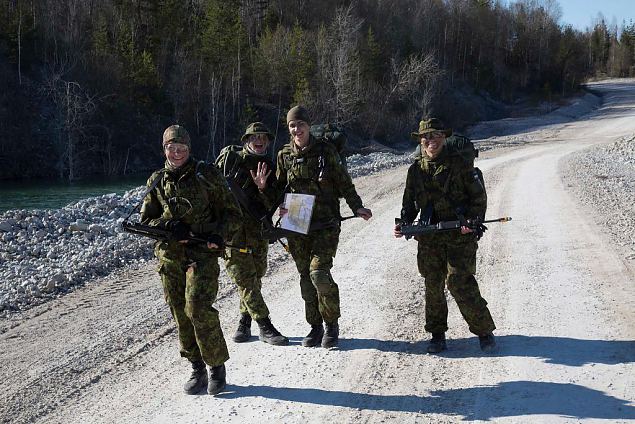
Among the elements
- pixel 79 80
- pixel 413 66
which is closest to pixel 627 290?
pixel 79 80

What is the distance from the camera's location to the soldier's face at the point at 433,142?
531 centimetres

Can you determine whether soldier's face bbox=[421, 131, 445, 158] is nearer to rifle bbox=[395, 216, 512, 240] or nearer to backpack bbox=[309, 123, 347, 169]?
rifle bbox=[395, 216, 512, 240]

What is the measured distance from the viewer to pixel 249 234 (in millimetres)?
6109

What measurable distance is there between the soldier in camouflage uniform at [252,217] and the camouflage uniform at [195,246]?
1.08 meters

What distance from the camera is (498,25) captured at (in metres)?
84.9

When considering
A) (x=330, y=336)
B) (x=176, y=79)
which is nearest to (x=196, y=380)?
(x=330, y=336)

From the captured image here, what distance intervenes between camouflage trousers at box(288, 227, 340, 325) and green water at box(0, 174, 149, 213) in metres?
19.1

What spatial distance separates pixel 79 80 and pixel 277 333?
40.6 metres

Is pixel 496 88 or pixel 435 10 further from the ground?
pixel 435 10

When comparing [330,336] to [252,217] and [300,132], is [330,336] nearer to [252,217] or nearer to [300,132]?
[252,217]

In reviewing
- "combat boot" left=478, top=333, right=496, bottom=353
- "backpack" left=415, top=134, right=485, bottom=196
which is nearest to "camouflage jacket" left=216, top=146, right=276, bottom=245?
"backpack" left=415, top=134, right=485, bottom=196

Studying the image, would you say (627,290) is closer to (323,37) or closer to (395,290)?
(395,290)

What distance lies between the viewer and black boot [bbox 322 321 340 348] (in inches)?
227

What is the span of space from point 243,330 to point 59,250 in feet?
19.4
